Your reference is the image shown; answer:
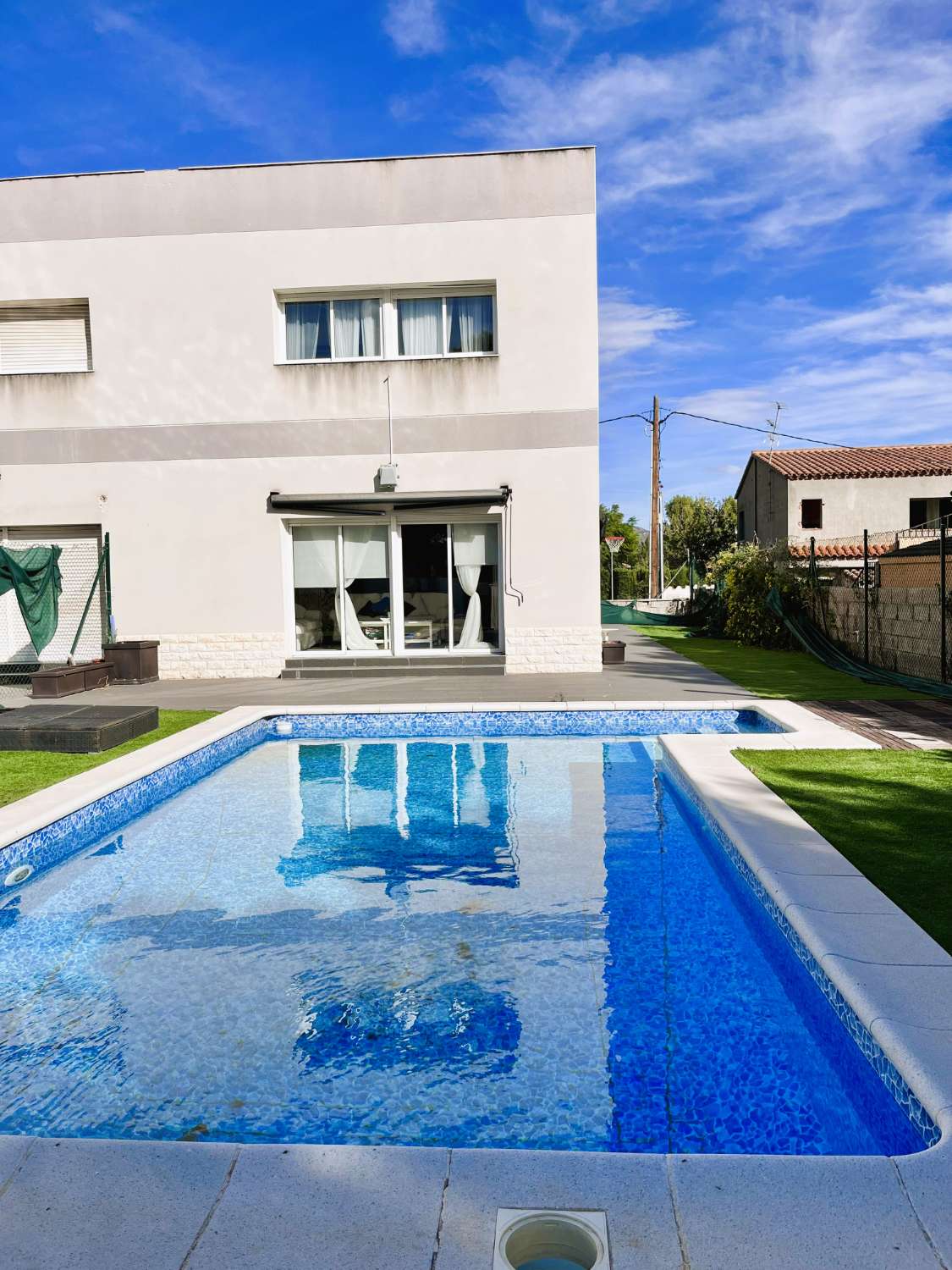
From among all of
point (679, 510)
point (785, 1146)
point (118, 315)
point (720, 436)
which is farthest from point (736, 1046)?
point (679, 510)

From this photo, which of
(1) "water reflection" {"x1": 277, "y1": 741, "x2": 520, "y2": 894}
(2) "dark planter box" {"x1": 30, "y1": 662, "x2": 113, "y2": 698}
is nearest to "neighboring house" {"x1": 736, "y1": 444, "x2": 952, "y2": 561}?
(2) "dark planter box" {"x1": 30, "y1": 662, "x2": 113, "y2": 698}

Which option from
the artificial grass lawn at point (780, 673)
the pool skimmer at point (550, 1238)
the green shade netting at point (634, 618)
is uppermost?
the green shade netting at point (634, 618)

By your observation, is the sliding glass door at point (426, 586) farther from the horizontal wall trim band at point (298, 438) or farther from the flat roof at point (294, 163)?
the flat roof at point (294, 163)

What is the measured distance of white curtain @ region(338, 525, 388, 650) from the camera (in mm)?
14422

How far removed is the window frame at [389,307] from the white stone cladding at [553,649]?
14.2 feet

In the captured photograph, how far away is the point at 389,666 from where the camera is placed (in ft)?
46.7

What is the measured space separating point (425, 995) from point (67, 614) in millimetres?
12409

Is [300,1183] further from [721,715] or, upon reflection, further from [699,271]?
[699,271]

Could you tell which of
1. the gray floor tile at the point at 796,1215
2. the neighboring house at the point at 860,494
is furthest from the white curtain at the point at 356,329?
the neighboring house at the point at 860,494

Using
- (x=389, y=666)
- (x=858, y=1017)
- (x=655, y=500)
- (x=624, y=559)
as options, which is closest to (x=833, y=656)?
(x=389, y=666)

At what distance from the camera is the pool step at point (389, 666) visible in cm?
1402

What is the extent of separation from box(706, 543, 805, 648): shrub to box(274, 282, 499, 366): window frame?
8.82m

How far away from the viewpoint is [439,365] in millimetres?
13805

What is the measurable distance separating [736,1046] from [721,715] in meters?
7.11
